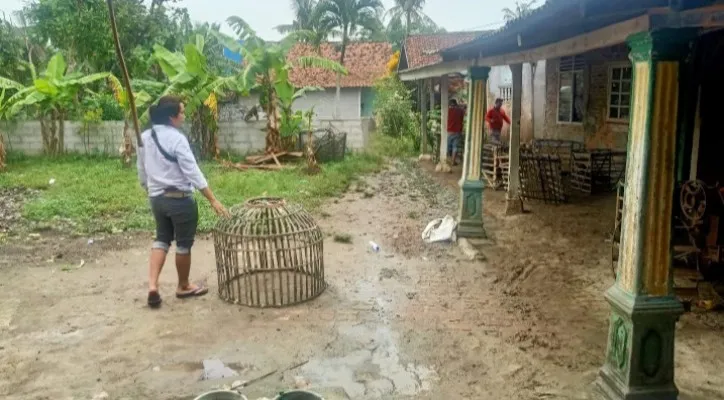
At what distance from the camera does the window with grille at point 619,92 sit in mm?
10922

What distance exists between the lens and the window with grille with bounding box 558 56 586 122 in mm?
12290

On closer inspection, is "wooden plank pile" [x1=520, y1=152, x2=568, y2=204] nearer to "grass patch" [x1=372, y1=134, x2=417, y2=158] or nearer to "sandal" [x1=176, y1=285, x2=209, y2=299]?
"sandal" [x1=176, y1=285, x2=209, y2=299]

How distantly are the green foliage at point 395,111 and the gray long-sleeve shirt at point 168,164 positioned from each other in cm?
1409

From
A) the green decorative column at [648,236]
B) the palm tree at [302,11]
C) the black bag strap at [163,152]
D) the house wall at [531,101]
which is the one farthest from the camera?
the palm tree at [302,11]

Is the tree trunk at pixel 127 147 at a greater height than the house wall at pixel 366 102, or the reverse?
the house wall at pixel 366 102

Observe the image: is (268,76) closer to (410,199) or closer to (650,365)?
(410,199)

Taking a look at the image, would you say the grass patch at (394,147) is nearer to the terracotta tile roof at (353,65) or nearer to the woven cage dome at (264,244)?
the terracotta tile roof at (353,65)

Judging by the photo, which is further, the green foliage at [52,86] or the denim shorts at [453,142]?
the denim shorts at [453,142]

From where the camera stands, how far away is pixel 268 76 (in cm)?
1395

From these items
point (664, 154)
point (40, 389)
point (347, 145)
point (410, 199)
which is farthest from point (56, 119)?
point (664, 154)

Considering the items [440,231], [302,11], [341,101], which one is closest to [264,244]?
[440,231]

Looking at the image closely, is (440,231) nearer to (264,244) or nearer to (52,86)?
(264,244)

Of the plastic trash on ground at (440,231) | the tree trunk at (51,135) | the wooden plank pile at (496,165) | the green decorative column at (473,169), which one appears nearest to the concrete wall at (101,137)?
the tree trunk at (51,135)

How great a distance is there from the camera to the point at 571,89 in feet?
41.6
